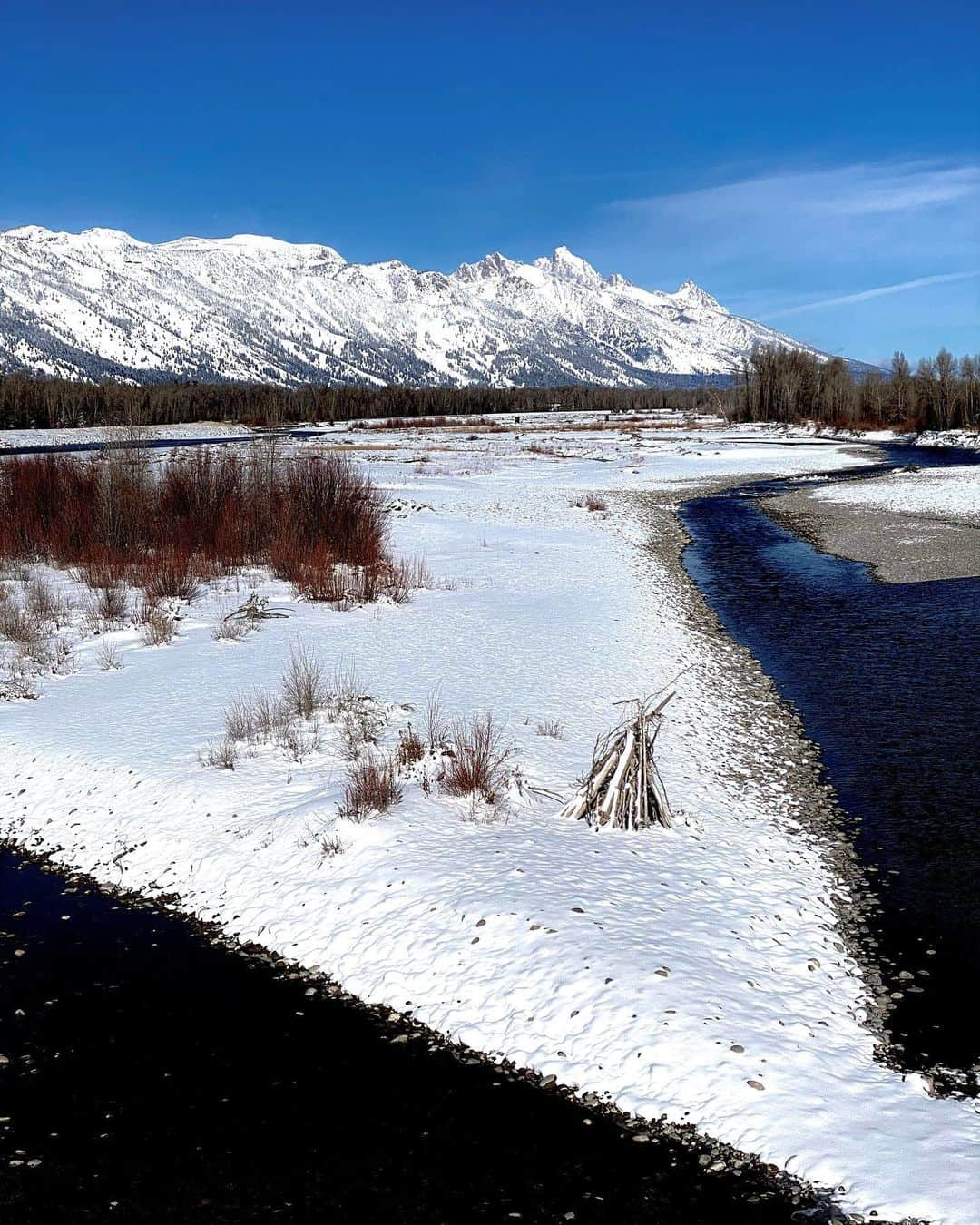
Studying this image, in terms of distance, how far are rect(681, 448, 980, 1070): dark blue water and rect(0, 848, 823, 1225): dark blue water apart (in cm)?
231

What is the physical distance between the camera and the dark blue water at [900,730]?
22.5 feet

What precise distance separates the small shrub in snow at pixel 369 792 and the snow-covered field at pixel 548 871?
212mm

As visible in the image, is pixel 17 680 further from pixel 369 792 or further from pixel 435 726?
pixel 369 792

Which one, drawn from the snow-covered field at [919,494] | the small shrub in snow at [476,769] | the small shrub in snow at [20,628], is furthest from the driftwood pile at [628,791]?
the snow-covered field at [919,494]

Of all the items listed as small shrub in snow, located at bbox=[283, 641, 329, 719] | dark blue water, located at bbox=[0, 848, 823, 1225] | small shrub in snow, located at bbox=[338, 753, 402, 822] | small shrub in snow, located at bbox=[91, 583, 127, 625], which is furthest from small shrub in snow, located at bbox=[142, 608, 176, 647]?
dark blue water, located at bbox=[0, 848, 823, 1225]

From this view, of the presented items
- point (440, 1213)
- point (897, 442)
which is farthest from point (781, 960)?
point (897, 442)

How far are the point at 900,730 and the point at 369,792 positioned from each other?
7324 millimetres

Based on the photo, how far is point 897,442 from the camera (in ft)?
288

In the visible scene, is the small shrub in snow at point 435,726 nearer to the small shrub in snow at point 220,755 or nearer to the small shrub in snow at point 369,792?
the small shrub in snow at point 369,792

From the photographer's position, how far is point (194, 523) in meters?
23.2

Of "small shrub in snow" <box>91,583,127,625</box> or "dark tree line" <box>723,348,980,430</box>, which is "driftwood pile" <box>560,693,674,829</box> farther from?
"dark tree line" <box>723,348,980,430</box>

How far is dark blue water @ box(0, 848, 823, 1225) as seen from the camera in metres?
4.88

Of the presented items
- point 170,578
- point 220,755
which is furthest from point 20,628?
point 220,755

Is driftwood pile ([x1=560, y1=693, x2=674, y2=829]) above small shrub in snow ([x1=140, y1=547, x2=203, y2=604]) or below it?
below
